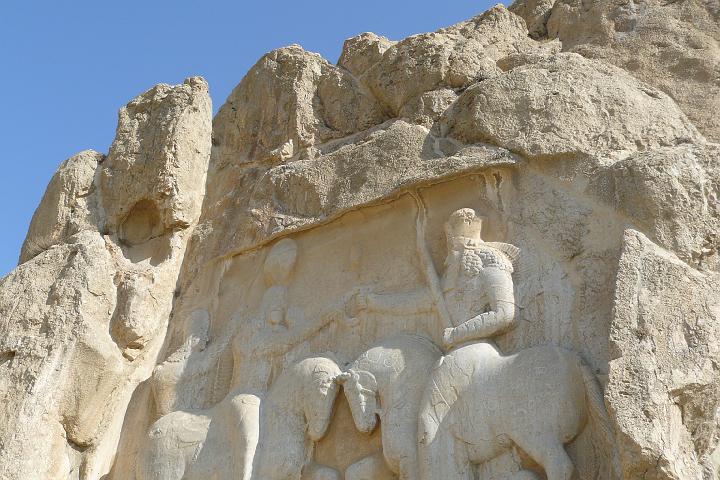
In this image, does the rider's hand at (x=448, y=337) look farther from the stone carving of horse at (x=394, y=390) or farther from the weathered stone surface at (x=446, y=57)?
the weathered stone surface at (x=446, y=57)

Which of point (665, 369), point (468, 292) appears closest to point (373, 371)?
point (468, 292)

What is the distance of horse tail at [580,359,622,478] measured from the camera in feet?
16.5

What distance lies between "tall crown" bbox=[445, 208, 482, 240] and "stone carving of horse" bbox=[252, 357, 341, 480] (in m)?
1.13

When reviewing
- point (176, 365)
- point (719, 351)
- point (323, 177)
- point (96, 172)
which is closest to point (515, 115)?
point (323, 177)

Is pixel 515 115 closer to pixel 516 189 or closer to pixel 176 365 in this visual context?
pixel 516 189

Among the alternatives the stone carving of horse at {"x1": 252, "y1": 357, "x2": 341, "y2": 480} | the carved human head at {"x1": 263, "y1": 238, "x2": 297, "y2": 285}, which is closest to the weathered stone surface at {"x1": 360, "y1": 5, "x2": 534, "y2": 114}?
the carved human head at {"x1": 263, "y1": 238, "x2": 297, "y2": 285}

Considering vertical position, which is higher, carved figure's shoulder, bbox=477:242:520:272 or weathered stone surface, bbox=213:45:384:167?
weathered stone surface, bbox=213:45:384:167

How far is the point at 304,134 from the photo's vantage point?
25.0ft

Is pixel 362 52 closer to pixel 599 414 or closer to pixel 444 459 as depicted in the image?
pixel 444 459

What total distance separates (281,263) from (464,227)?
1.44 metres

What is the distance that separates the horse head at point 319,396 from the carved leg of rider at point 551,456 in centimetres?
132

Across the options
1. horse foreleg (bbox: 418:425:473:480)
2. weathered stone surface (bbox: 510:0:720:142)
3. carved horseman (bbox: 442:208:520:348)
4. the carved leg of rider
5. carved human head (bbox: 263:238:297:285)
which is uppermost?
weathered stone surface (bbox: 510:0:720:142)

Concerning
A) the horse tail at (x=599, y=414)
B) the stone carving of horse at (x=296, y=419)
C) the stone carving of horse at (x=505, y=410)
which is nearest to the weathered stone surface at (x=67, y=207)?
the stone carving of horse at (x=296, y=419)

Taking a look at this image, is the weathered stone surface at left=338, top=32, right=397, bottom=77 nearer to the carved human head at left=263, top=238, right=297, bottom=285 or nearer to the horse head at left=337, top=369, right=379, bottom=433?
the carved human head at left=263, top=238, right=297, bottom=285
